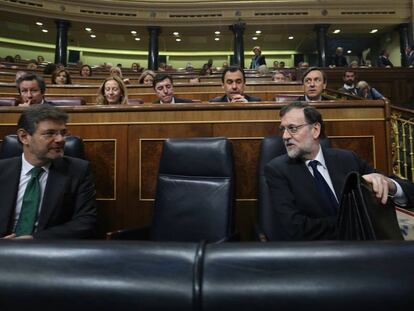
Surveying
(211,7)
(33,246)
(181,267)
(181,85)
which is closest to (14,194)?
(33,246)

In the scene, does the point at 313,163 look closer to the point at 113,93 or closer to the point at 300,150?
the point at 300,150

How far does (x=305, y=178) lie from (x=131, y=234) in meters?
0.81

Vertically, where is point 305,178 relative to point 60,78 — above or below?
below

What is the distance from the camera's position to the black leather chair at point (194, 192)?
59.9 inches

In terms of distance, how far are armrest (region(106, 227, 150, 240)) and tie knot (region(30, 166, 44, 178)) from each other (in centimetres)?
40

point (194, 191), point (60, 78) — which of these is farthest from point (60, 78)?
point (194, 191)

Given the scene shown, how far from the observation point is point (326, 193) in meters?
1.32

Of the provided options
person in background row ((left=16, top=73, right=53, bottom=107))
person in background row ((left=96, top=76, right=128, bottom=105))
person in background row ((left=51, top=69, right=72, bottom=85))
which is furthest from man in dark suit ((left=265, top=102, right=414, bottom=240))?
person in background row ((left=51, top=69, right=72, bottom=85))

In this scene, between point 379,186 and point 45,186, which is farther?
point 45,186

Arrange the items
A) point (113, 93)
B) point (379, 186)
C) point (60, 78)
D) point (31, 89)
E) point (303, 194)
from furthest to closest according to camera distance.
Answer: point (60, 78), point (113, 93), point (31, 89), point (303, 194), point (379, 186)

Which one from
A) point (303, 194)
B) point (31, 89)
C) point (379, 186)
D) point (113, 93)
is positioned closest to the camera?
point (379, 186)

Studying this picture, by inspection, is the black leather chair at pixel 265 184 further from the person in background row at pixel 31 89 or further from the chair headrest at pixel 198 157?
the person in background row at pixel 31 89

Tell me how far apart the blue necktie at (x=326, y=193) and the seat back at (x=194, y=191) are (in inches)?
15.5

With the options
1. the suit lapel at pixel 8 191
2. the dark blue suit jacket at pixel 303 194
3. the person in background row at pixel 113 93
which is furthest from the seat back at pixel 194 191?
the person in background row at pixel 113 93
